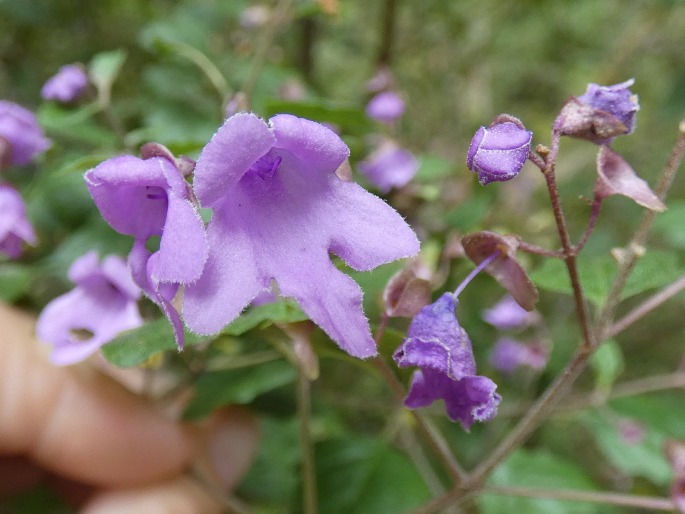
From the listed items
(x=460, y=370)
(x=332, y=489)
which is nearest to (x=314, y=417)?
(x=332, y=489)

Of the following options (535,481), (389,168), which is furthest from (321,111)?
A: (535,481)

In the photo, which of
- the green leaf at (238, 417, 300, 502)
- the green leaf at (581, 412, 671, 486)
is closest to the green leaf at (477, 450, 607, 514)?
the green leaf at (581, 412, 671, 486)

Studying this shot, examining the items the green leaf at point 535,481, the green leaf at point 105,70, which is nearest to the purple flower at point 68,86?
the green leaf at point 105,70

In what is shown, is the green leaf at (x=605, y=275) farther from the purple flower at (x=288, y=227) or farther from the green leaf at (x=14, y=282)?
the green leaf at (x=14, y=282)

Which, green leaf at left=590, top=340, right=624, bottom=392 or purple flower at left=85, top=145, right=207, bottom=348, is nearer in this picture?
purple flower at left=85, top=145, right=207, bottom=348

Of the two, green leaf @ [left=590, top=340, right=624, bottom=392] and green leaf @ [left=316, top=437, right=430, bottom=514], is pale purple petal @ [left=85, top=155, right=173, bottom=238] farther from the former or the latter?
green leaf @ [left=590, top=340, right=624, bottom=392]

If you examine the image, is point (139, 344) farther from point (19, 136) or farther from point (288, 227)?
point (19, 136)
